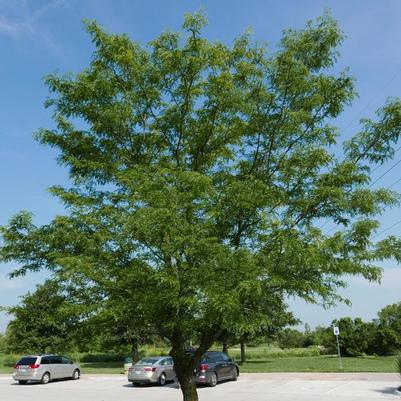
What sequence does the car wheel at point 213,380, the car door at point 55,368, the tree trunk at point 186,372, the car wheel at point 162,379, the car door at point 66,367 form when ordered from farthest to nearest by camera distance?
the car door at point 66,367
the car door at point 55,368
the car wheel at point 162,379
the car wheel at point 213,380
the tree trunk at point 186,372

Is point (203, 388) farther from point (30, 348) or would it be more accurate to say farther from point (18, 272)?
point (30, 348)

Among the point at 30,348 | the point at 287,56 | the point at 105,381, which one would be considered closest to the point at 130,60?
the point at 287,56

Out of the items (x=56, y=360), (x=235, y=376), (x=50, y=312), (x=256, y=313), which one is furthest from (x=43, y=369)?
(x=256, y=313)

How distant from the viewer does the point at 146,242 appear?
700cm

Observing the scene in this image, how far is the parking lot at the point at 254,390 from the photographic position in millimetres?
19625

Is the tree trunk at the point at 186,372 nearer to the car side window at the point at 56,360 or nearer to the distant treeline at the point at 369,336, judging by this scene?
the car side window at the point at 56,360

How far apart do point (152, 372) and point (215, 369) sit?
3523 mm

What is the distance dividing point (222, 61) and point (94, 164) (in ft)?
8.80

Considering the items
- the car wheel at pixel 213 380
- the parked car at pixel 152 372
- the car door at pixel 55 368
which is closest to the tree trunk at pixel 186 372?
the car wheel at pixel 213 380

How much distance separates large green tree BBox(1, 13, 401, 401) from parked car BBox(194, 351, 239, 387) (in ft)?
54.3

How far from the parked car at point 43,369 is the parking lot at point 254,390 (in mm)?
733

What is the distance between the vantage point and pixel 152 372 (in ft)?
85.5

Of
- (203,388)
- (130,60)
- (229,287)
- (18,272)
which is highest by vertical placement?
(130,60)

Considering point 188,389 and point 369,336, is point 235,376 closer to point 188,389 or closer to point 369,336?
point 188,389
